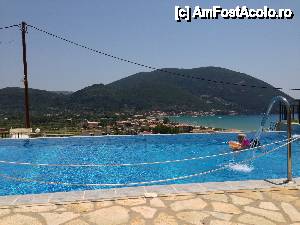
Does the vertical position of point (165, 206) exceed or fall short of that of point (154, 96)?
it falls short

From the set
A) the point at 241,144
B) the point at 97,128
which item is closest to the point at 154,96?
the point at 97,128

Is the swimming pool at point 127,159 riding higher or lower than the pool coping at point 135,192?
lower

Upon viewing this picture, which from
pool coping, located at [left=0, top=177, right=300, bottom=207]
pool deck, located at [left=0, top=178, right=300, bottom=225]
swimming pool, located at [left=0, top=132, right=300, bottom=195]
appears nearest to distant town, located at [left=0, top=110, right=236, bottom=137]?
swimming pool, located at [left=0, top=132, right=300, bottom=195]

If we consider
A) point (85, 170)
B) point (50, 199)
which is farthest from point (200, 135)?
point (50, 199)

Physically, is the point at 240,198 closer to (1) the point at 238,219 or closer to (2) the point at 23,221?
(1) the point at 238,219

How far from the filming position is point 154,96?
12031cm

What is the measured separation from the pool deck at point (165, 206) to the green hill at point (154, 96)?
65.9 metres

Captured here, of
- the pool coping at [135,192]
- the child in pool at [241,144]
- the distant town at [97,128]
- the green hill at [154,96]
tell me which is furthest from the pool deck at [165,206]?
the green hill at [154,96]

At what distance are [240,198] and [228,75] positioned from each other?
15882 cm

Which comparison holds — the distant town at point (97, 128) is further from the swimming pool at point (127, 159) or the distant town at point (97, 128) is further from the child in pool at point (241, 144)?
the child in pool at point (241, 144)

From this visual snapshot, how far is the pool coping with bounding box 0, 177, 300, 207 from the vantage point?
4953 mm

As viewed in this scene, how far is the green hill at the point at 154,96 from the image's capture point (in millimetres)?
91931

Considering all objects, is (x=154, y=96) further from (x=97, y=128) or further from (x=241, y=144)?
(x=241, y=144)

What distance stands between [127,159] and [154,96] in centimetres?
10812
